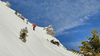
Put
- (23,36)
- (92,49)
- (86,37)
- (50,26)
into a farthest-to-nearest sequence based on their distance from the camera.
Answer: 1. (50,26)
2. (86,37)
3. (92,49)
4. (23,36)

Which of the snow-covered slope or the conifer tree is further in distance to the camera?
the conifer tree

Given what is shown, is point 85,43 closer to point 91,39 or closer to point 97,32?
point 91,39

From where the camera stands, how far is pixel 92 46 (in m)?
12.9

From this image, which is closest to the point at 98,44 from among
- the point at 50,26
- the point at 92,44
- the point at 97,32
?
the point at 92,44

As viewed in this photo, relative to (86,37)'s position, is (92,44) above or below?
below

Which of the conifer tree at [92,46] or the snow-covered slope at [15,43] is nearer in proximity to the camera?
the snow-covered slope at [15,43]

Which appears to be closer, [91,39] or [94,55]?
[94,55]

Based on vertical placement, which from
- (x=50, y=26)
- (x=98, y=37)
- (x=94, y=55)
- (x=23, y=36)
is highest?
(x=50, y=26)

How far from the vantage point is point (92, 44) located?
12930 millimetres

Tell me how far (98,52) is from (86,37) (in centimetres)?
223

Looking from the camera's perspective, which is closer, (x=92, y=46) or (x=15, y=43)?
(x=15, y=43)

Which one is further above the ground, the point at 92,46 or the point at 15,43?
the point at 92,46

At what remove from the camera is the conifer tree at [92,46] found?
12169 millimetres

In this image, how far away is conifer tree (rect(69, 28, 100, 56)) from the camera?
12.2 meters
